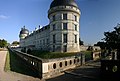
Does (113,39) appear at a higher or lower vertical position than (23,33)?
lower

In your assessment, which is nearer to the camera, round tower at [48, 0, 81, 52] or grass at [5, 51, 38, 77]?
grass at [5, 51, 38, 77]

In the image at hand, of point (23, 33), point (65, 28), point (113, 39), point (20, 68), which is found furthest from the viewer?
point (23, 33)

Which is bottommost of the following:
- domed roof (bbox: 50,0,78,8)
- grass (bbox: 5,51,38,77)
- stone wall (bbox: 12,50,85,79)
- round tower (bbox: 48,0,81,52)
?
grass (bbox: 5,51,38,77)

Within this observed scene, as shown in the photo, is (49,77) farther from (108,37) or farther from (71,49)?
(71,49)

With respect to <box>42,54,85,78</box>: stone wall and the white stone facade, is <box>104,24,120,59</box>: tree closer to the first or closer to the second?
<box>42,54,85,78</box>: stone wall

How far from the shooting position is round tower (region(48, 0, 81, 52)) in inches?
1837

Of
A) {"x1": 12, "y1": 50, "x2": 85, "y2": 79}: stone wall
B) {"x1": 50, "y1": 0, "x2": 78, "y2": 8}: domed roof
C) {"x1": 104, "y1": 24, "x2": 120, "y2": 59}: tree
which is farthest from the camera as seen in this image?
{"x1": 50, "y1": 0, "x2": 78, "y2": 8}: domed roof

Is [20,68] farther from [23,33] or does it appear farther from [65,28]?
[23,33]

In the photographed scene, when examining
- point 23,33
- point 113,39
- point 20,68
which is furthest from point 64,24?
point 23,33

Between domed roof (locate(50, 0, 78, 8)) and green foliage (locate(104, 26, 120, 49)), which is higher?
domed roof (locate(50, 0, 78, 8))

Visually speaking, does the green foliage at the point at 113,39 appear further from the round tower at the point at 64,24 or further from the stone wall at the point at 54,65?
the round tower at the point at 64,24

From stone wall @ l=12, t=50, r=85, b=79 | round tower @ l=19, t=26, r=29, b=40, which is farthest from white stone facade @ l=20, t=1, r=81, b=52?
round tower @ l=19, t=26, r=29, b=40

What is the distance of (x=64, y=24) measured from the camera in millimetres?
47344

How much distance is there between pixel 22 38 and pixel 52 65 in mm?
99982
